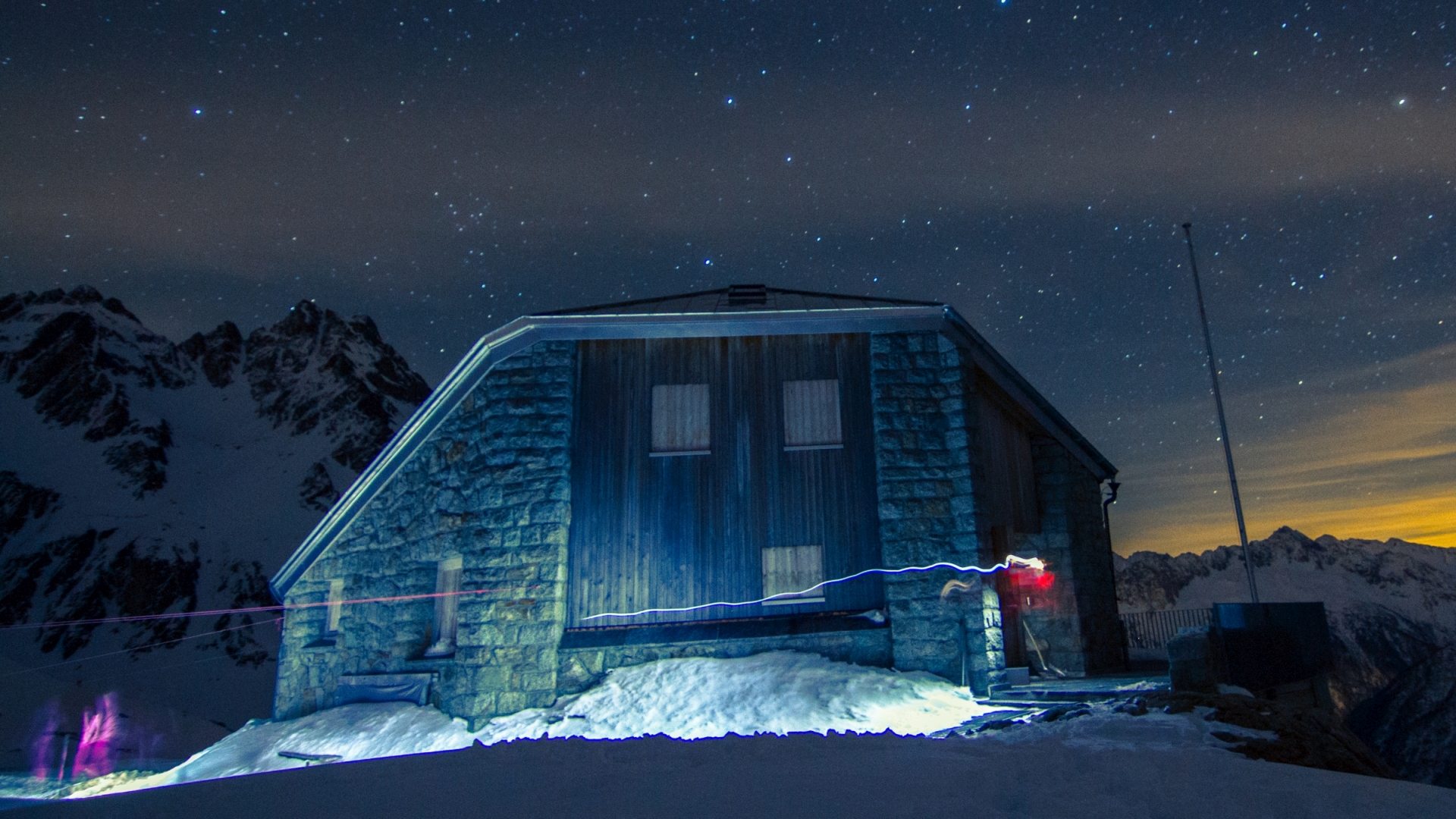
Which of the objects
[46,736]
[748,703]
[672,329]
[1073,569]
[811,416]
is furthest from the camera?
[46,736]

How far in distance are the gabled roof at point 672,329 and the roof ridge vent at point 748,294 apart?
15 mm

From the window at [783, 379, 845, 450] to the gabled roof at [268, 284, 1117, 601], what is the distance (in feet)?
2.87

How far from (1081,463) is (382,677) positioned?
14.7 metres

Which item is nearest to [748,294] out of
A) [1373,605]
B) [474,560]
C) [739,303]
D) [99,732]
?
[739,303]

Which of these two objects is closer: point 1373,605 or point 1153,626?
point 1153,626

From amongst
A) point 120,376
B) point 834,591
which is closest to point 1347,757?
point 834,591

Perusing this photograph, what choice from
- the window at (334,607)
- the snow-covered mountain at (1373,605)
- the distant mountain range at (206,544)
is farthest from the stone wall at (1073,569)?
the distant mountain range at (206,544)

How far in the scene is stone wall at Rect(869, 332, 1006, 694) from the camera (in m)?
10.1

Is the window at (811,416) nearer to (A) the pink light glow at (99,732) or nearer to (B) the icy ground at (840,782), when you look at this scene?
(B) the icy ground at (840,782)

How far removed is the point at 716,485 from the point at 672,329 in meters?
2.55

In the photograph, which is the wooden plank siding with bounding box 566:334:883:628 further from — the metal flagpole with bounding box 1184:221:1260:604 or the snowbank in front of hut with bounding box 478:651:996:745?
the metal flagpole with bounding box 1184:221:1260:604

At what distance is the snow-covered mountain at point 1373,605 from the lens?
1259 inches

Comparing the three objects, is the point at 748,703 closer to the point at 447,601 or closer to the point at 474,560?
the point at 474,560

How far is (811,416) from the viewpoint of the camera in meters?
11.5
